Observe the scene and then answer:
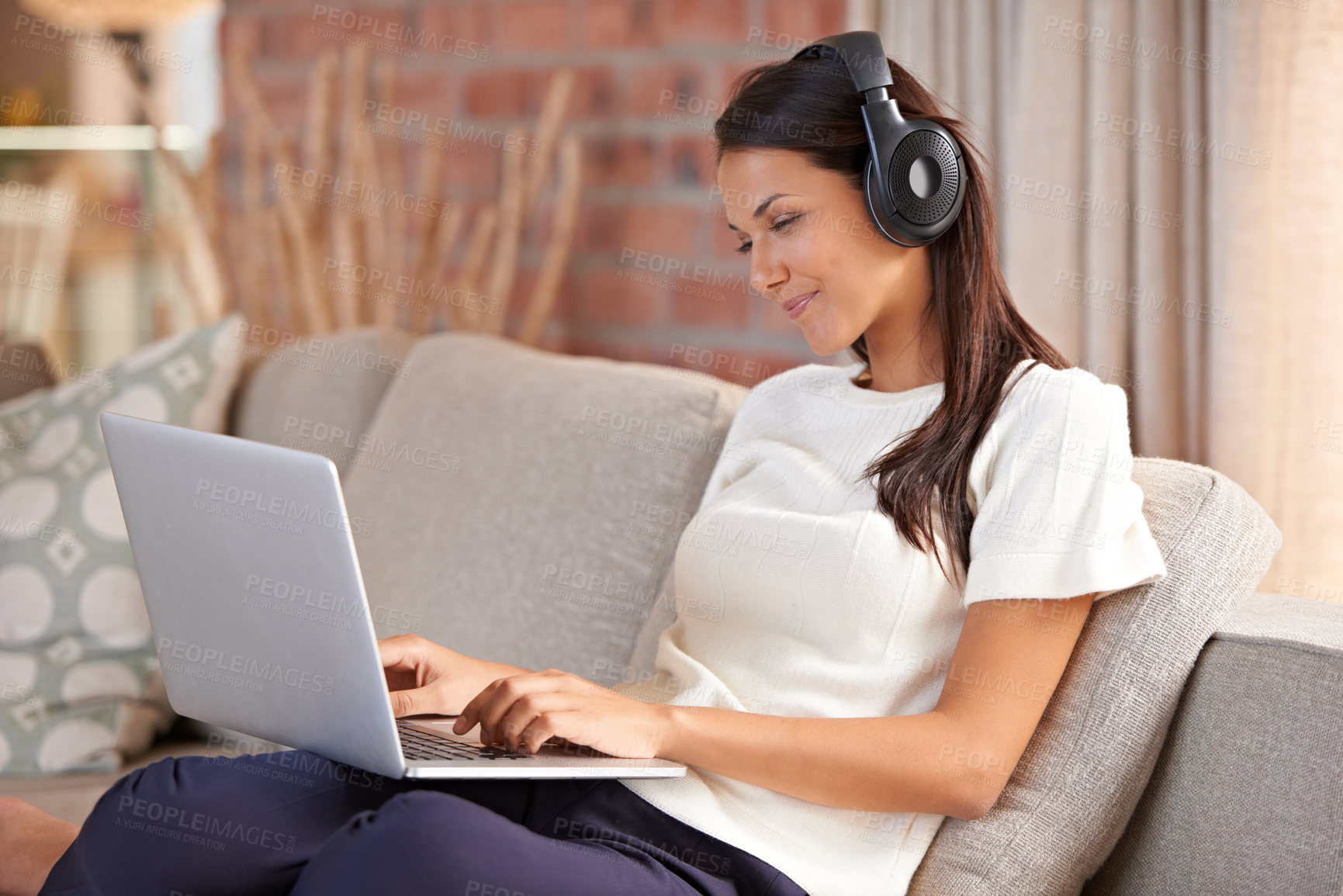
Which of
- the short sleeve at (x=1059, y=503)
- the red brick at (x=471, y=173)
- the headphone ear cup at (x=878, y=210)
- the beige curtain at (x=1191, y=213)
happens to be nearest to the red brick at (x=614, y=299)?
the red brick at (x=471, y=173)

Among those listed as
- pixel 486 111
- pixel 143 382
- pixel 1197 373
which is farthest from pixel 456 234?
pixel 1197 373

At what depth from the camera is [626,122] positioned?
2234 millimetres

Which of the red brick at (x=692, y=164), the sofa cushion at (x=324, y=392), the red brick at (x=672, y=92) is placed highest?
the red brick at (x=672, y=92)

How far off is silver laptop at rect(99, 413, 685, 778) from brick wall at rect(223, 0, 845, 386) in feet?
4.04

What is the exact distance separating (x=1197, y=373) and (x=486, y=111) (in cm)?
144

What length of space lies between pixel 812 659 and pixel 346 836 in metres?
0.42

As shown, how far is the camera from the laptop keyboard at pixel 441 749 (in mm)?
900

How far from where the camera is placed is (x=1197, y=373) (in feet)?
5.31

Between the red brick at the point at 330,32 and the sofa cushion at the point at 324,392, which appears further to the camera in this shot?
the red brick at the point at 330,32

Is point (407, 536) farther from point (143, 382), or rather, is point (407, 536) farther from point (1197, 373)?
point (1197, 373)

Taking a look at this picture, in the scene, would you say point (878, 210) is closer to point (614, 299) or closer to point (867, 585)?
point (867, 585)

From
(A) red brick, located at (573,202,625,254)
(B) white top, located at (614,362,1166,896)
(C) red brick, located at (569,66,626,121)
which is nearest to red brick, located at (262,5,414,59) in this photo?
(C) red brick, located at (569,66,626,121)

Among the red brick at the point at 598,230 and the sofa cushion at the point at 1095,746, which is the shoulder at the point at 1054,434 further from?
the red brick at the point at 598,230

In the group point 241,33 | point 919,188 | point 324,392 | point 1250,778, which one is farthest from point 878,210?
point 241,33
